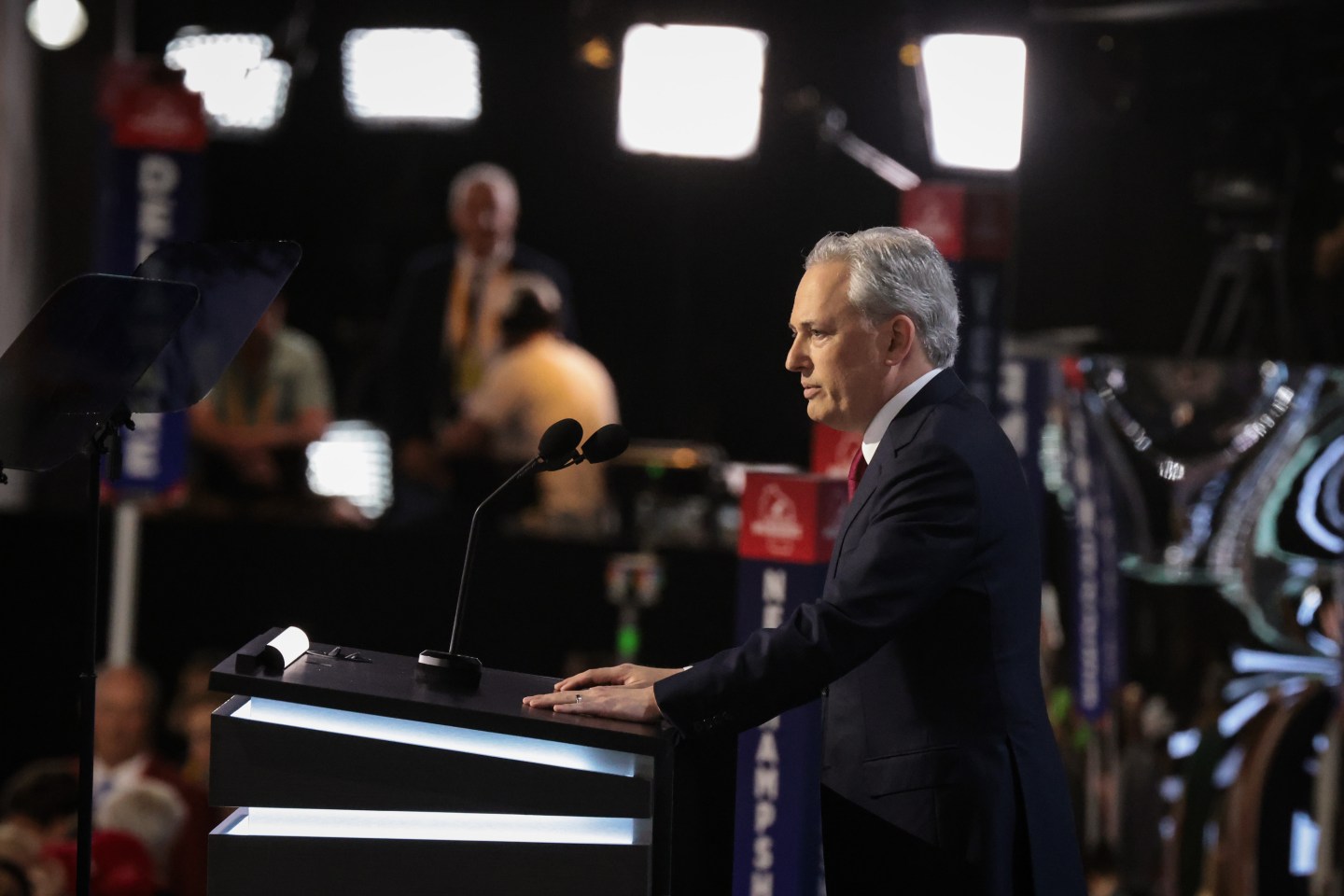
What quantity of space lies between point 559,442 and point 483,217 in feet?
15.5

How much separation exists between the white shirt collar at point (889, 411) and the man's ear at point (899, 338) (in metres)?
0.04

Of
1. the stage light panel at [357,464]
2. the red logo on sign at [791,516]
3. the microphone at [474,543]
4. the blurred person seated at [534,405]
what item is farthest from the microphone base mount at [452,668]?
the stage light panel at [357,464]

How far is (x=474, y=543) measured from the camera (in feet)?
6.58

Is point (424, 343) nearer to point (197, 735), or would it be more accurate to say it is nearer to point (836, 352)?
point (197, 735)

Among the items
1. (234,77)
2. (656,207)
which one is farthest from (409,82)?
(656,207)

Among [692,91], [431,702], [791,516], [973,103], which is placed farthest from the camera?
[692,91]

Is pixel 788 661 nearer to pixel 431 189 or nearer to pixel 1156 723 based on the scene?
pixel 1156 723

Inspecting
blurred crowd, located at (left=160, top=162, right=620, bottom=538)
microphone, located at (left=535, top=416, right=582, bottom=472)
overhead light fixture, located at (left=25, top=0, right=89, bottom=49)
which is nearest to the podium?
microphone, located at (left=535, top=416, right=582, bottom=472)

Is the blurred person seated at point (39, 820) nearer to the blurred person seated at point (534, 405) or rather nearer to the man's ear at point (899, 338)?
the blurred person seated at point (534, 405)

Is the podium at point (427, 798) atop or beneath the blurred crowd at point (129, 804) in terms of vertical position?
atop

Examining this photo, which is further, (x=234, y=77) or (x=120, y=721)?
(x=234, y=77)

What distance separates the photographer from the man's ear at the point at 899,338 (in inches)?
78.8

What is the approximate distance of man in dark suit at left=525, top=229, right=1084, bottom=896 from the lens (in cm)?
187

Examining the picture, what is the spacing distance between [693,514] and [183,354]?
4.03m
